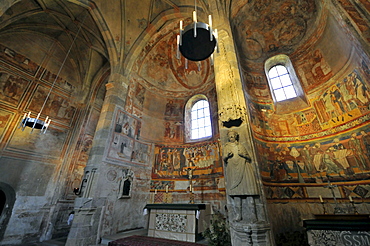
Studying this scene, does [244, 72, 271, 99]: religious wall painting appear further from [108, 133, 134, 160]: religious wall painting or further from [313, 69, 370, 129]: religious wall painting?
[108, 133, 134, 160]: religious wall painting

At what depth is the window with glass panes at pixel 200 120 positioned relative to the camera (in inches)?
373

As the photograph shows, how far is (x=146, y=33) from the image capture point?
31.6ft

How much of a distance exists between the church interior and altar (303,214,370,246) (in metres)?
0.08

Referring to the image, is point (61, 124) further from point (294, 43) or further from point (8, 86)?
point (294, 43)

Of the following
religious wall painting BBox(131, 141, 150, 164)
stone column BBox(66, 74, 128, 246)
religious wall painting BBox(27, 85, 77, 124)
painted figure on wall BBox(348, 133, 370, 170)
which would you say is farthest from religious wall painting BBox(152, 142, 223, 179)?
religious wall painting BBox(27, 85, 77, 124)

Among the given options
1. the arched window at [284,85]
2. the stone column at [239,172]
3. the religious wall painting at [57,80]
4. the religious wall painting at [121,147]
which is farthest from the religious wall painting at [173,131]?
the religious wall painting at [57,80]

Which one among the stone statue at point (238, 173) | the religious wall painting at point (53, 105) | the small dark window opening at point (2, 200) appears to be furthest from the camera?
the religious wall painting at point (53, 105)

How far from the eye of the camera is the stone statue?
3756 mm

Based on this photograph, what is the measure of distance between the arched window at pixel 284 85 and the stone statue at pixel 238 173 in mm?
4453

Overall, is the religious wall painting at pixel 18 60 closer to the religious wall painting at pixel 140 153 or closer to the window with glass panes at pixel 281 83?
the religious wall painting at pixel 140 153

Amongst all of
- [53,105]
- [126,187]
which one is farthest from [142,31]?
[126,187]

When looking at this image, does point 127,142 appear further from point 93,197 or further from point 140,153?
point 93,197

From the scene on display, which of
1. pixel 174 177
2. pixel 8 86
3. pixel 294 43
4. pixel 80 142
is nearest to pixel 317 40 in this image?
pixel 294 43

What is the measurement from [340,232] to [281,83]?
22.9ft
